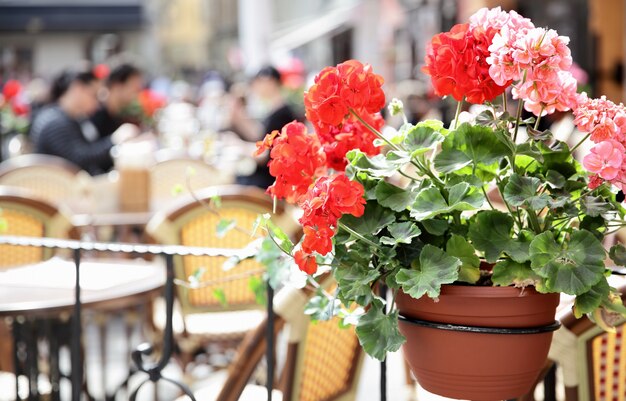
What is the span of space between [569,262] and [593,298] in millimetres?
76

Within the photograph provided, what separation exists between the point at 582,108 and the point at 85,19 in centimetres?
3635

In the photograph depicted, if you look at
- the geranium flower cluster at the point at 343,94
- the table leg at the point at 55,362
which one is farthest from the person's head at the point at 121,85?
the geranium flower cluster at the point at 343,94

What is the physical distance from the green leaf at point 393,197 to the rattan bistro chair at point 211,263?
1.75 meters

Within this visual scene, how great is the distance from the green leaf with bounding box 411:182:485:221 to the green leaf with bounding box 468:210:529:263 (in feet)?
0.14

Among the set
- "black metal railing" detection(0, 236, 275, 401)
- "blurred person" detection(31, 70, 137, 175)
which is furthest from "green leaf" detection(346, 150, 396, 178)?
"blurred person" detection(31, 70, 137, 175)

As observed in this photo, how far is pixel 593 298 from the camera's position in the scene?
1.30 metres

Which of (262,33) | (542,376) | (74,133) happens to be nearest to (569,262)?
(542,376)

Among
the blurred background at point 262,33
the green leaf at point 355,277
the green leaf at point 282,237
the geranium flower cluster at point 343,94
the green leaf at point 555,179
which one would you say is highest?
the blurred background at point 262,33

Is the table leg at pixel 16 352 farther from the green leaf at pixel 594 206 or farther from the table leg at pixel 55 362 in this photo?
the green leaf at pixel 594 206

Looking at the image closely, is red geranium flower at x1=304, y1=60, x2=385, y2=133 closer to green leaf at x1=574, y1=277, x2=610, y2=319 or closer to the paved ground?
green leaf at x1=574, y1=277, x2=610, y2=319

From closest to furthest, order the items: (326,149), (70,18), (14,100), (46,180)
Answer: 1. (326,149)
2. (46,180)
3. (14,100)
4. (70,18)

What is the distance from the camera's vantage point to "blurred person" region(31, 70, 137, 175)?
5.50m

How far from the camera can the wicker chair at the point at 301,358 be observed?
183cm

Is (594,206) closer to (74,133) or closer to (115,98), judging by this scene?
(74,133)
